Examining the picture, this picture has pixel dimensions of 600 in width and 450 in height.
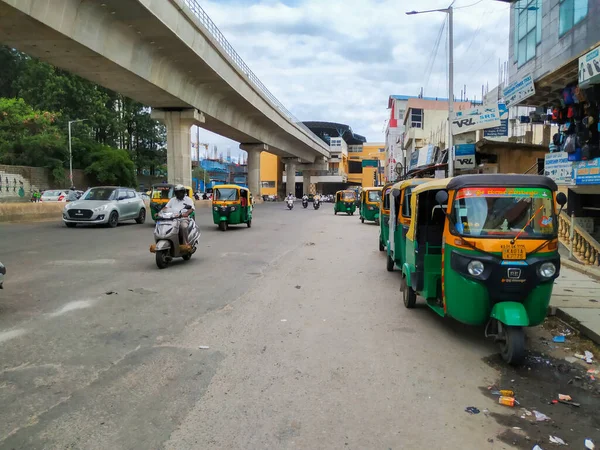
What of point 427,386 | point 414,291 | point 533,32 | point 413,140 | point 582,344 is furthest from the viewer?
point 413,140

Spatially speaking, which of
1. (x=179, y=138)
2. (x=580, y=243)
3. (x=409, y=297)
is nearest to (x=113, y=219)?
(x=179, y=138)

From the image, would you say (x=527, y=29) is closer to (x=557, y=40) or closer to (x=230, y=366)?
(x=557, y=40)

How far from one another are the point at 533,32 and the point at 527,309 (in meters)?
21.2

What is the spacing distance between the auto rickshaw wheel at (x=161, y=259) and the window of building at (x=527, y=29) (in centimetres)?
1969

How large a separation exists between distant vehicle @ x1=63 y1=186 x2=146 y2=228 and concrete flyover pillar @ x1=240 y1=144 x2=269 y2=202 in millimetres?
30649

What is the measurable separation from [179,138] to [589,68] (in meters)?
25.9

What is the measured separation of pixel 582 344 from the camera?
18.3ft

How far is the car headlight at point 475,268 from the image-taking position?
4758 mm

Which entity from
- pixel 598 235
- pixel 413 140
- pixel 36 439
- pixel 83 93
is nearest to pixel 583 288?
pixel 598 235

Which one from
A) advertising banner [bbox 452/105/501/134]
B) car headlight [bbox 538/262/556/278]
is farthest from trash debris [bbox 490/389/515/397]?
advertising banner [bbox 452/105/501/134]

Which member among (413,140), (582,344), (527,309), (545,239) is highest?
(413,140)

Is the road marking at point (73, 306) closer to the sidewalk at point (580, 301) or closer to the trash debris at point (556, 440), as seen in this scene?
the trash debris at point (556, 440)

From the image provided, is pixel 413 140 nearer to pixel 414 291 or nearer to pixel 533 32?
pixel 533 32

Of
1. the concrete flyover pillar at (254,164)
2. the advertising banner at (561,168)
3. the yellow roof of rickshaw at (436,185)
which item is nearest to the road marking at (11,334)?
the yellow roof of rickshaw at (436,185)
